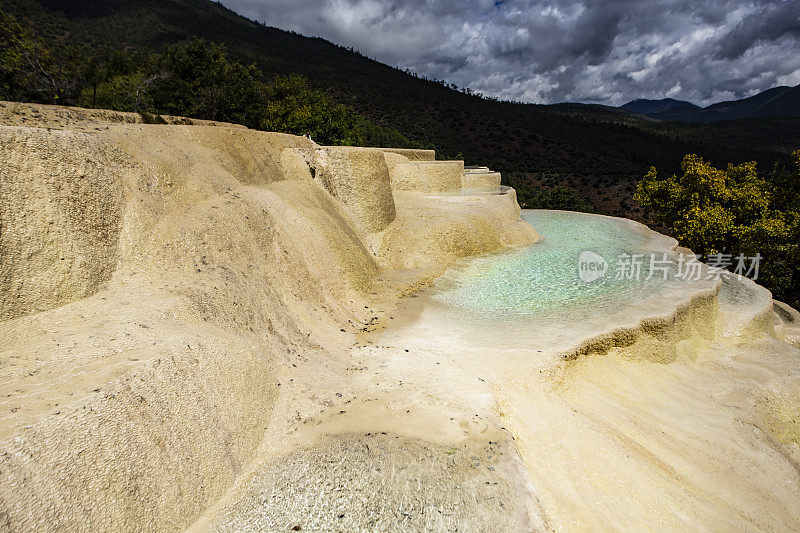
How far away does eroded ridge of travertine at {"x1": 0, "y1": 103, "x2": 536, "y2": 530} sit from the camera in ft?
11.3

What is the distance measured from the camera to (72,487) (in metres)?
3.16

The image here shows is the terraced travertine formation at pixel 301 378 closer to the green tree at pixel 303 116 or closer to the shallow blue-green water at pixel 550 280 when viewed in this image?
the shallow blue-green water at pixel 550 280

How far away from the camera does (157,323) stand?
5.14m

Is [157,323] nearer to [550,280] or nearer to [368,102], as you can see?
[550,280]

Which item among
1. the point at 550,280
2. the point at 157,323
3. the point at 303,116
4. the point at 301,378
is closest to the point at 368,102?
the point at 303,116

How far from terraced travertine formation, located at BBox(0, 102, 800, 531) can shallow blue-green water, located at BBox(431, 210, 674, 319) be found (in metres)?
0.15

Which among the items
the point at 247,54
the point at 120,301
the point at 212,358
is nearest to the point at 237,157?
the point at 120,301

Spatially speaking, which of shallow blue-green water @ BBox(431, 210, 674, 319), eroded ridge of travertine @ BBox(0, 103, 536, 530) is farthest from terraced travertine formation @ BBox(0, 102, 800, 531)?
shallow blue-green water @ BBox(431, 210, 674, 319)

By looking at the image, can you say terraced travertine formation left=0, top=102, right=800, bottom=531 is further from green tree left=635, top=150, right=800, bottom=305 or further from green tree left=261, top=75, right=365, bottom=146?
green tree left=261, top=75, right=365, bottom=146

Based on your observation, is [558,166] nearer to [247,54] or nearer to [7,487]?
[247,54]

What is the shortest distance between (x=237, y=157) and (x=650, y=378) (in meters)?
10.3

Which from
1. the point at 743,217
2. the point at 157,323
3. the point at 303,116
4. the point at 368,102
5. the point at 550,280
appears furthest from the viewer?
the point at 368,102

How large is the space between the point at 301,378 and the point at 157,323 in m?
2.10

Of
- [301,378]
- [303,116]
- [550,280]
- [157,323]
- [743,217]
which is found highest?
[303,116]
